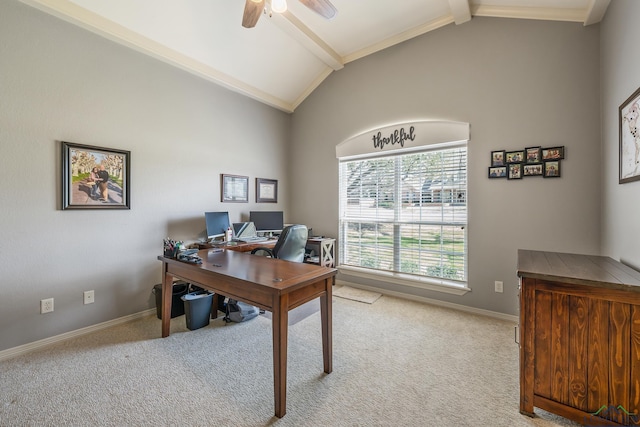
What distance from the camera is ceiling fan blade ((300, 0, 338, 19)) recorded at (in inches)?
83.3

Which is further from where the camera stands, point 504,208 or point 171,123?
point 171,123

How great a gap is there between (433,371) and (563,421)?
72 cm

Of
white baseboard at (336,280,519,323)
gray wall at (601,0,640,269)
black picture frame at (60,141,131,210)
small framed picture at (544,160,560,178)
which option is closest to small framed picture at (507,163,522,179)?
small framed picture at (544,160,560,178)

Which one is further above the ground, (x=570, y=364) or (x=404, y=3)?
(x=404, y=3)

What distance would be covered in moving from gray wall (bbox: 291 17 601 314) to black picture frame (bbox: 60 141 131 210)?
311 cm

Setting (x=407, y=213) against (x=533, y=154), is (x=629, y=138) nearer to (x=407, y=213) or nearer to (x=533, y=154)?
(x=533, y=154)

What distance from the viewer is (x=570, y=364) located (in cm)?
144

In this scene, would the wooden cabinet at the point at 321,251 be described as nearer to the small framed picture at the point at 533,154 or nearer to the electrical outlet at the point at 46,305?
the small framed picture at the point at 533,154

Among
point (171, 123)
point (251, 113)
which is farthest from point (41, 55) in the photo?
point (251, 113)

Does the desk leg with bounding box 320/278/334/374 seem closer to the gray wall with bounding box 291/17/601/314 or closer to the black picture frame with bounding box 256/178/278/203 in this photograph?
the gray wall with bounding box 291/17/601/314

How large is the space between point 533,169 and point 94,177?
14.5 ft

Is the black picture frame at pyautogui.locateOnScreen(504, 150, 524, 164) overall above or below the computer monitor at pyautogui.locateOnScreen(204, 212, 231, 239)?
above

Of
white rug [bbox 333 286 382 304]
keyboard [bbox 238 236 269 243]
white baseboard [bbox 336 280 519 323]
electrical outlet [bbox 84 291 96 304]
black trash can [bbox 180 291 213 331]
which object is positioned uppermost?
keyboard [bbox 238 236 269 243]

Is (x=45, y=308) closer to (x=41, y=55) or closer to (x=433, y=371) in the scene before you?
(x=41, y=55)
